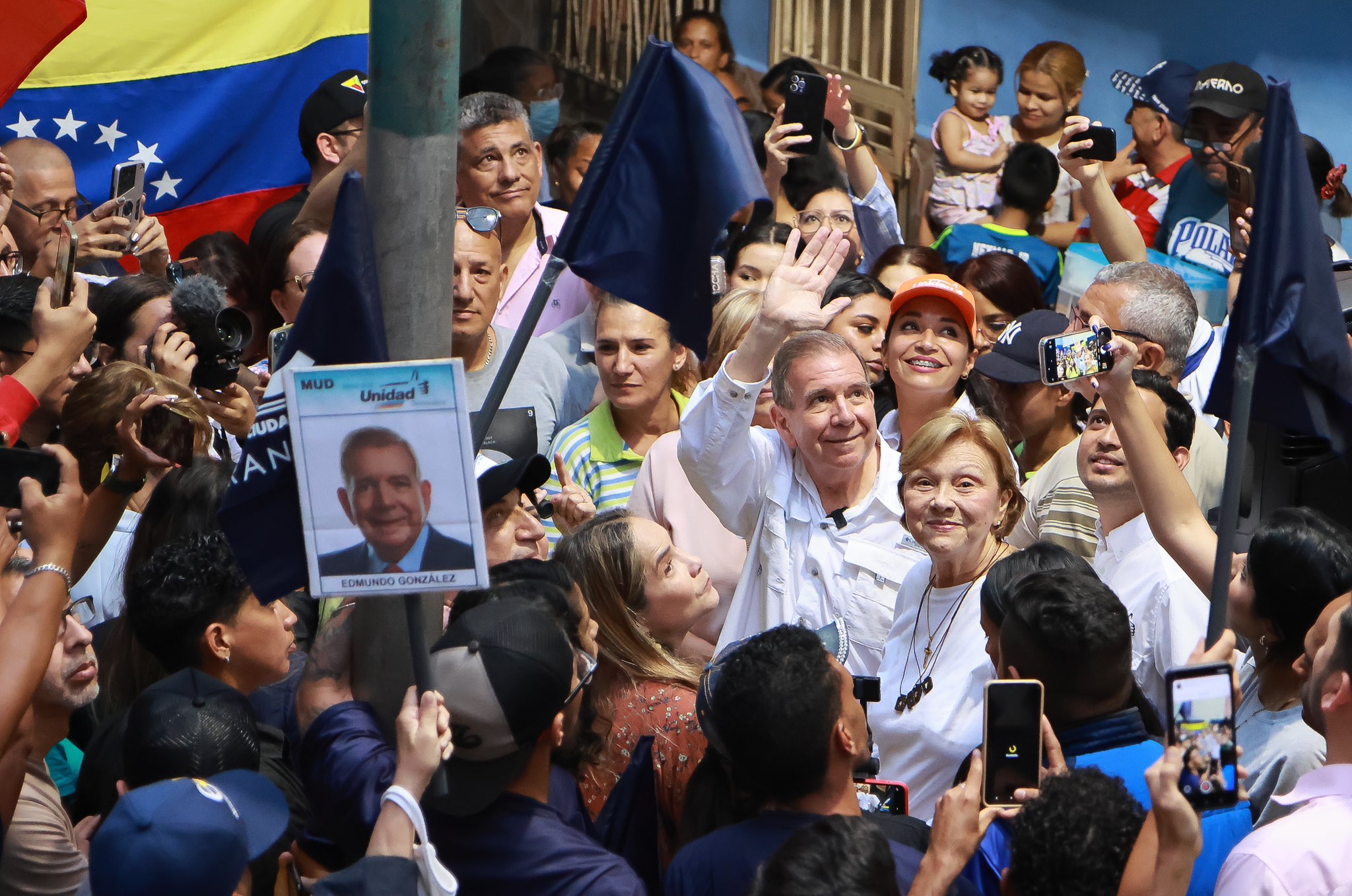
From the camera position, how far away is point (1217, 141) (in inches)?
250

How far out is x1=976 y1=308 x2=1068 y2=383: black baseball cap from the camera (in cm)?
487

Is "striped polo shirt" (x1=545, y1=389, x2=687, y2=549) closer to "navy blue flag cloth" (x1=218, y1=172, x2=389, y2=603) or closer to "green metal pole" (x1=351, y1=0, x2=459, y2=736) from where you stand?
"green metal pole" (x1=351, y1=0, x2=459, y2=736)

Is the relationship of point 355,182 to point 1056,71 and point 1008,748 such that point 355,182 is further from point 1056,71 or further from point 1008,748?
point 1056,71

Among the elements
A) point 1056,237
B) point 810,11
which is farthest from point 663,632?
point 810,11

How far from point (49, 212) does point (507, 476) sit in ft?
9.50

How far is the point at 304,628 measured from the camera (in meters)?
3.64

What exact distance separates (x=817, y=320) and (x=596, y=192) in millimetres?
1107

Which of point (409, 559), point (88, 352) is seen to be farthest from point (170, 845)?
point (88, 352)

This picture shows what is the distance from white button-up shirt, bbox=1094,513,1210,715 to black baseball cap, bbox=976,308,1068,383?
3.81 feet

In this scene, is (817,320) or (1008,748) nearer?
(1008,748)

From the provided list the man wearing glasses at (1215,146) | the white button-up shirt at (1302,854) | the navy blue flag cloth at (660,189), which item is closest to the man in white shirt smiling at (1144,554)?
the white button-up shirt at (1302,854)

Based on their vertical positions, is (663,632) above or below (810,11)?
below

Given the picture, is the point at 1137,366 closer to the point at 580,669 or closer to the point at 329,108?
the point at 580,669

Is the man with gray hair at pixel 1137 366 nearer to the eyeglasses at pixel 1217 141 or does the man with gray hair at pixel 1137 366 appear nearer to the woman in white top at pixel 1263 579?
the woman in white top at pixel 1263 579
